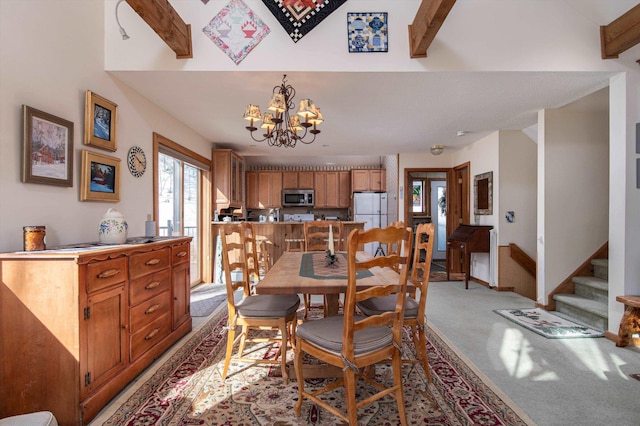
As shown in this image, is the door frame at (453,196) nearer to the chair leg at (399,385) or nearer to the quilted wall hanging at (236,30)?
the quilted wall hanging at (236,30)

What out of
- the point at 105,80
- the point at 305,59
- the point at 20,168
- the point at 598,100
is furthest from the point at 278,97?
the point at 598,100

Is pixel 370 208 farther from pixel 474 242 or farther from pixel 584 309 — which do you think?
pixel 584 309

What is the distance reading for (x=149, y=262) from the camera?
2322mm

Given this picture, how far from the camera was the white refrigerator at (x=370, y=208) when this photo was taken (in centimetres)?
732

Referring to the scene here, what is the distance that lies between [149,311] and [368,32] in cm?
286

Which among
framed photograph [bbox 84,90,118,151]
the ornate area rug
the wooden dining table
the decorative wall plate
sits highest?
framed photograph [bbox 84,90,118,151]

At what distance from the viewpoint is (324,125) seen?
4.34 m

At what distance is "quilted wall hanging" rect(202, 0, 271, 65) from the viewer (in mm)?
2668

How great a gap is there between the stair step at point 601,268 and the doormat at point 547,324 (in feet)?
2.48

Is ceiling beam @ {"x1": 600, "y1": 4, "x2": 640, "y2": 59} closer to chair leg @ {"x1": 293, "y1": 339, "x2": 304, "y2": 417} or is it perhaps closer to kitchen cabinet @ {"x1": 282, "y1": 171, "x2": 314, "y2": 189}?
chair leg @ {"x1": 293, "y1": 339, "x2": 304, "y2": 417}

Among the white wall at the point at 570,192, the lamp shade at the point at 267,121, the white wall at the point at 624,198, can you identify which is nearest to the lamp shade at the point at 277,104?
the lamp shade at the point at 267,121

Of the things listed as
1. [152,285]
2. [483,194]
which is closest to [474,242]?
[483,194]

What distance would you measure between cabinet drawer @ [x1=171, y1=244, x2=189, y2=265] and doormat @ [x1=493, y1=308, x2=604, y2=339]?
135 inches

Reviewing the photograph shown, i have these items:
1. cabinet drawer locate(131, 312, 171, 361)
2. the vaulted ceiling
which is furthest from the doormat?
cabinet drawer locate(131, 312, 171, 361)
